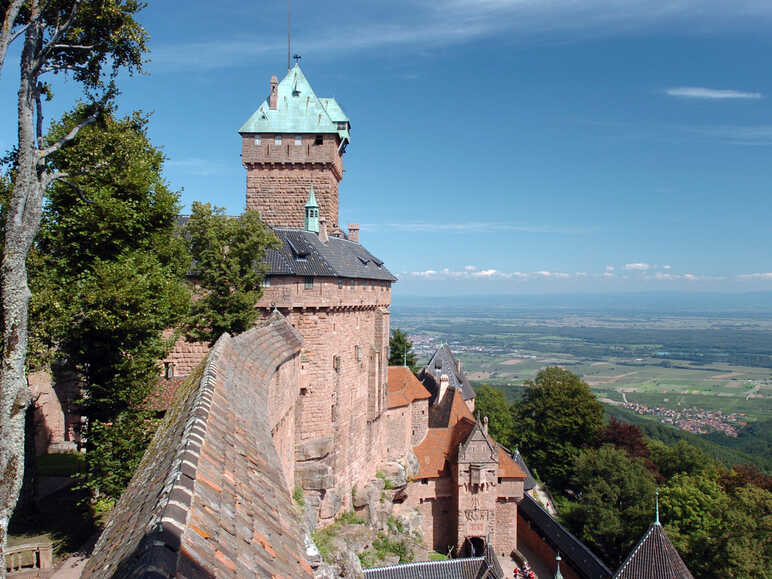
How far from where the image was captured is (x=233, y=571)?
3.29 m

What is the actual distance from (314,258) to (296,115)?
9144mm

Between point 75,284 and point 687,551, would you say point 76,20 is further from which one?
point 687,551

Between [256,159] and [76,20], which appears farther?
[256,159]

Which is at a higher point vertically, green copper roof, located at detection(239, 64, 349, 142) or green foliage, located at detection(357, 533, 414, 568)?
green copper roof, located at detection(239, 64, 349, 142)

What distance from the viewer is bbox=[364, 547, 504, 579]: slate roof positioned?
25.9 m

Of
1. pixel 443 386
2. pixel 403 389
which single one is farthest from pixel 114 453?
pixel 443 386

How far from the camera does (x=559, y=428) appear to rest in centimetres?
5172

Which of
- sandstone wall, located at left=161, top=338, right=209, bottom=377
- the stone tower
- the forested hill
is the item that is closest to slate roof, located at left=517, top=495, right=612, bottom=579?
sandstone wall, located at left=161, top=338, right=209, bottom=377

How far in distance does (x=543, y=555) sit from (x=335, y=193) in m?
27.5

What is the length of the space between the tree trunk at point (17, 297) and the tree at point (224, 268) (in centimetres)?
811

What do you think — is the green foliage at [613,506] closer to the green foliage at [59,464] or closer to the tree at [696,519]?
the tree at [696,519]

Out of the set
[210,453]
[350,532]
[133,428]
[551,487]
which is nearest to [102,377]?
[133,428]

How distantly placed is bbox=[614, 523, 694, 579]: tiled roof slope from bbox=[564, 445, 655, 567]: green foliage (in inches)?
465

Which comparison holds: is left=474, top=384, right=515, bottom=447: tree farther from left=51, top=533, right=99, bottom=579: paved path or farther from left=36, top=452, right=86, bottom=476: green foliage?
left=51, top=533, right=99, bottom=579: paved path
